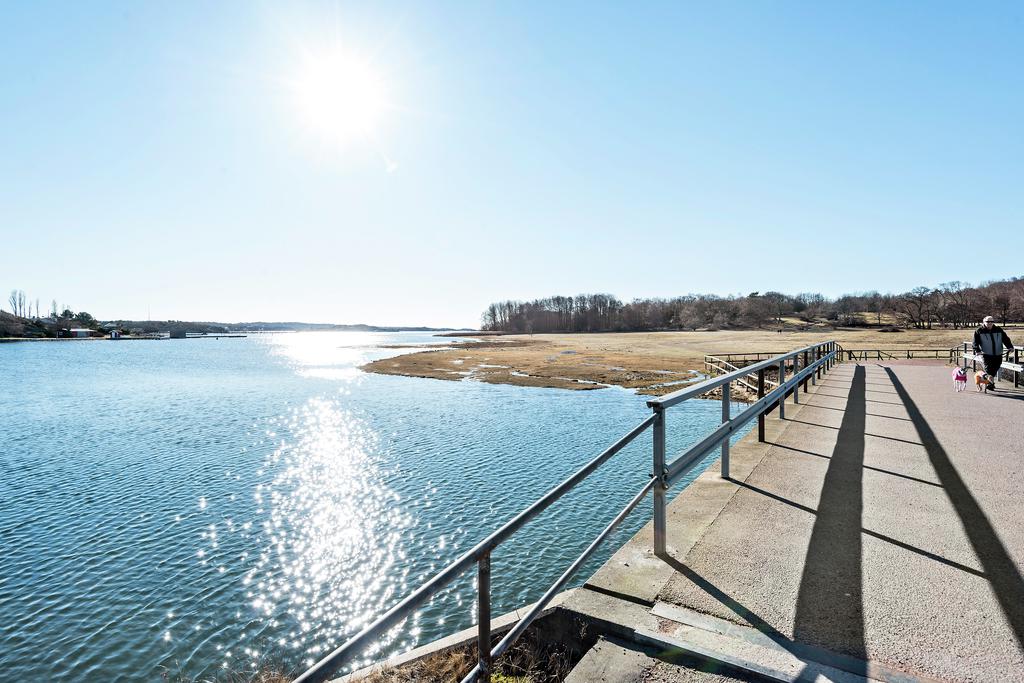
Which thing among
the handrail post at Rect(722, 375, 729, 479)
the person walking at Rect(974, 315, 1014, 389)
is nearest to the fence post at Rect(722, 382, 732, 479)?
the handrail post at Rect(722, 375, 729, 479)

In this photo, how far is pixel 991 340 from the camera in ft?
40.0

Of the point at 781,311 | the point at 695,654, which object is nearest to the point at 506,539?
the point at 695,654

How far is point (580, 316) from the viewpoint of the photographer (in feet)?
593

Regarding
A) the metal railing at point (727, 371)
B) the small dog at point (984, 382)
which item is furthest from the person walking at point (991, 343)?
the metal railing at point (727, 371)

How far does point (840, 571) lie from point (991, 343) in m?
12.7

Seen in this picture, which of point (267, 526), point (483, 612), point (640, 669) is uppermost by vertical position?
point (483, 612)

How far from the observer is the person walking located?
39.7ft

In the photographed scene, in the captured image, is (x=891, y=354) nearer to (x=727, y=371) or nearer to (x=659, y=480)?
(x=727, y=371)

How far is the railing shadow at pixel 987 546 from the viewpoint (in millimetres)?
3084

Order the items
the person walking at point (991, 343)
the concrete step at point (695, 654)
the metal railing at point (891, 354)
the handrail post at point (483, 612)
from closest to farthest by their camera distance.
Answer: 1. the handrail post at point (483, 612)
2. the concrete step at point (695, 654)
3. the person walking at point (991, 343)
4. the metal railing at point (891, 354)

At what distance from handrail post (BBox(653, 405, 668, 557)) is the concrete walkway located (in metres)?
0.14

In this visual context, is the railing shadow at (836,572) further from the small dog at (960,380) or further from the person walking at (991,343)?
the small dog at (960,380)

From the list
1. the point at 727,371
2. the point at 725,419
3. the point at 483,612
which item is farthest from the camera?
the point at 727,371

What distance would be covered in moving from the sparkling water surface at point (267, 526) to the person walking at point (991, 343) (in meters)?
7.57
